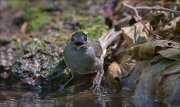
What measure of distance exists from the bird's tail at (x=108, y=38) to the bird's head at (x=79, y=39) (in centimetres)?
60

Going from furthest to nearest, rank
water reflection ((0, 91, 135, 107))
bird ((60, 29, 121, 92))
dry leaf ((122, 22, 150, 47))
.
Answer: dry leaf ((122, 22, 150, 47)), bird ((60, 29, 121, 92)), water reflection ((0, 91, 135, 107))

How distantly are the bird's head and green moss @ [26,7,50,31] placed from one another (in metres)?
2.39

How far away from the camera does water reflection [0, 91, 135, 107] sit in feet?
18.2

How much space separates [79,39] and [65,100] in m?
0.90

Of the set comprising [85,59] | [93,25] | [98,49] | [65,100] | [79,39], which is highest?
[93,25]

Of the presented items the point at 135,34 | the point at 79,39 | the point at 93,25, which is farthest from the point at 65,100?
the point at 93,25

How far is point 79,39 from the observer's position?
20.7ft

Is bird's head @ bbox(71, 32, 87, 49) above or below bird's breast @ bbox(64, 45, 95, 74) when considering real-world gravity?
above

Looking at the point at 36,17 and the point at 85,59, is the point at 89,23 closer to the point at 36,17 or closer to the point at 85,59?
the point at 36,17

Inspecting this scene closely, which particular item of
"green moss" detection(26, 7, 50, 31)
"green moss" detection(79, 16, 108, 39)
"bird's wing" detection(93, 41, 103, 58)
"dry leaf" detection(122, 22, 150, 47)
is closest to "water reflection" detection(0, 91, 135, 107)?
"bird's wing" detection(93, 41, 103, 58)

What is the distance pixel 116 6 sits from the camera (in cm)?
884

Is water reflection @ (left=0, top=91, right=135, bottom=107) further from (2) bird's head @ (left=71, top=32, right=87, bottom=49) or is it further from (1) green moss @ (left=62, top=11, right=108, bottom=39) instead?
(1) green moss @ (left=62, top=11, right=108, bottom=39)

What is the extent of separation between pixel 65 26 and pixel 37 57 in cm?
129

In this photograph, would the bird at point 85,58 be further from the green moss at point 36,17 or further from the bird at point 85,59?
the green moss at point 36,17
